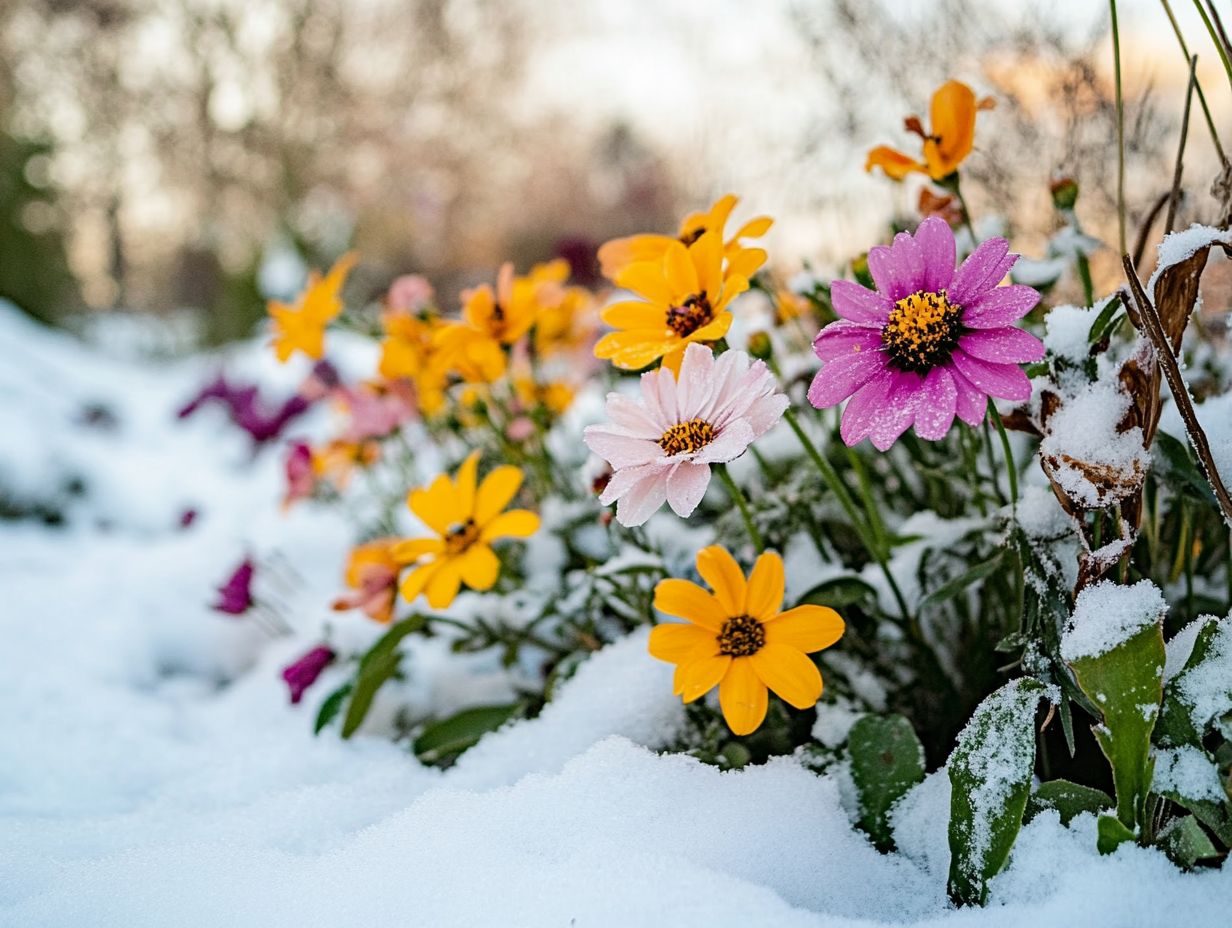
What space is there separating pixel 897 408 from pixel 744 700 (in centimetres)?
22

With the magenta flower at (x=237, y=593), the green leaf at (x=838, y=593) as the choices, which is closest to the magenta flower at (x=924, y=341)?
the green leaf at (x=838, y=593)

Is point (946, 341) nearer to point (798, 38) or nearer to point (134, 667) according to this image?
point (798, 38)

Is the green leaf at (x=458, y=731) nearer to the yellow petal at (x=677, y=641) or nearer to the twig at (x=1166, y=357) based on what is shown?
the yellow petal at (x=677, y=641)

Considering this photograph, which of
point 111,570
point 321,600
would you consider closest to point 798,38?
point 321,600

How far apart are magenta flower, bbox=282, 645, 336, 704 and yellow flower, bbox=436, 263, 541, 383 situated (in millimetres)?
354

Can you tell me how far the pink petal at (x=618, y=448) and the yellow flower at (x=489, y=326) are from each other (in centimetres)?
32

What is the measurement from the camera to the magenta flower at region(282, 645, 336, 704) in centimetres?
94

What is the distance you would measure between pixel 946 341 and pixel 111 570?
62.4 inches

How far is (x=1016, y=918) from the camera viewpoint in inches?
20.2

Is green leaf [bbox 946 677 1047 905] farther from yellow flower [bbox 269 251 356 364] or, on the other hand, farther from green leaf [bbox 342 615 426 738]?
yellow flower [bbox 269 251 356 364]

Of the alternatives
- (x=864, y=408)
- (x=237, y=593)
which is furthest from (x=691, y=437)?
(x=237, y=593)

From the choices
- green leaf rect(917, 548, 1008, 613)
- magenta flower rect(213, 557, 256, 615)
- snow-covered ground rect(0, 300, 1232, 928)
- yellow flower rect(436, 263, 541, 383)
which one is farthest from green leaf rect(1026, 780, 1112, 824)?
magenta flower rect(213, 557, 256, 615)

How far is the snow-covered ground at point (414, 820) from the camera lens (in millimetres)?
535

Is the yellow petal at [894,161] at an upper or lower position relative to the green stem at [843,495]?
upper
